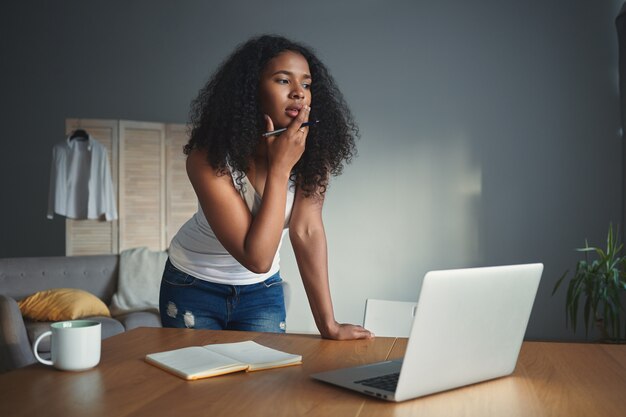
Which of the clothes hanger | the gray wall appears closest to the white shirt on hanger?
the clothes hanger

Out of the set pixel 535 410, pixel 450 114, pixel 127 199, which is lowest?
pixel 535 410

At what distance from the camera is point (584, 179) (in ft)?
16.4

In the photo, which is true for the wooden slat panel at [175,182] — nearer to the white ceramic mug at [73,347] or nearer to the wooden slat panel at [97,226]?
the wooden slat panel at [97,226]

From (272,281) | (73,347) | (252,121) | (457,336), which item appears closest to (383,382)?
(457,336)

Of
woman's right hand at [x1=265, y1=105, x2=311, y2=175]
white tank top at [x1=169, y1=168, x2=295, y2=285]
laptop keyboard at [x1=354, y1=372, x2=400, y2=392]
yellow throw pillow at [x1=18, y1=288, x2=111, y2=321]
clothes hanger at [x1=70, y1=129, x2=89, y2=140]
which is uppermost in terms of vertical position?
clothes hanger at [x1=70, y1=129, x2=89, y2=140]

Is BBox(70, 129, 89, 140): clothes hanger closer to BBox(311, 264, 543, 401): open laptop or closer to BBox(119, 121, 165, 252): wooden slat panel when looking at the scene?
BBox(119, 121, 165, 252): wooden slat panel

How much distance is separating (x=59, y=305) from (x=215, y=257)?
2.23m

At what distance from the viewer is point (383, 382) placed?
3.16 ft

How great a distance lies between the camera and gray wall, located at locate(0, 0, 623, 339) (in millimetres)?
5023

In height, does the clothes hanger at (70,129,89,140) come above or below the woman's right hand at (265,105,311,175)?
above

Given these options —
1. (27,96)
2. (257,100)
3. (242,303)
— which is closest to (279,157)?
(257,100)

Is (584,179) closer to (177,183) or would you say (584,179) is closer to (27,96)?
(177,183)

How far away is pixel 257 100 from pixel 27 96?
4.96 m

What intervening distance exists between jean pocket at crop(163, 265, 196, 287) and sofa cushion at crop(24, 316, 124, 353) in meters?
1.78
